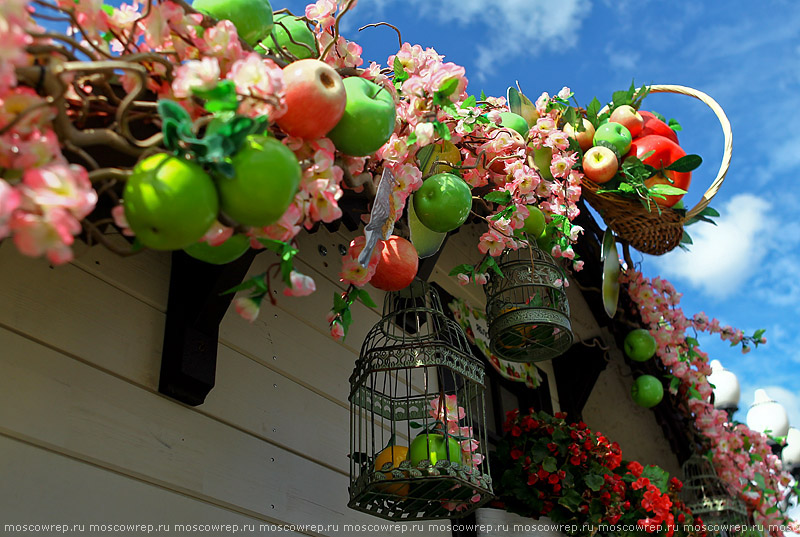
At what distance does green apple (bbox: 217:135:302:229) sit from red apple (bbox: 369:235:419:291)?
741 millimetres

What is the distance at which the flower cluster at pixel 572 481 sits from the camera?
294 cm

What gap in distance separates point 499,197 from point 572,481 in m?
A: 1.47

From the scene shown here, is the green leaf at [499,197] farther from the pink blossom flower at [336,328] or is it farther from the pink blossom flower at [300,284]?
the pink blossom flower at [300,284]

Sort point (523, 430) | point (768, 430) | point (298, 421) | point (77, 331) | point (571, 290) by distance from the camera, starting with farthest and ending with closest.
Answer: point (768, 430), point (571, 290), point (523, 430), point (298, 421), point (77, 331)

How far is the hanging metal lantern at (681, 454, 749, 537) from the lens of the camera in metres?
4.14

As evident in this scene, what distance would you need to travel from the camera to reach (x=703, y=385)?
4.26 metres

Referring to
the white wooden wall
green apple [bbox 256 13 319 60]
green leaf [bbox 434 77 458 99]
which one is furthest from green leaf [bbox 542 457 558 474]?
green apple [bbox 256 13 319 60]

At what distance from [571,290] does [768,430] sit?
2121 millimetres

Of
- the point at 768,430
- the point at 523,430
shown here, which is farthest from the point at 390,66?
the point at 768,430

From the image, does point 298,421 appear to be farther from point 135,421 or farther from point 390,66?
point 390,66

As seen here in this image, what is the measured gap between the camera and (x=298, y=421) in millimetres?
2127

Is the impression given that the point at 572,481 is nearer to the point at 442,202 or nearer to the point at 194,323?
the point at 442,202

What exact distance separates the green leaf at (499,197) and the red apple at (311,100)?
34.7 inches

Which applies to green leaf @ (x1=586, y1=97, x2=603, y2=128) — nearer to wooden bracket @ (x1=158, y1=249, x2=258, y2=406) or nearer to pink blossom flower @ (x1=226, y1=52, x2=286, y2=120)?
wooden bracket @ (x1=158, y1=249, x2=258, y2=406)
